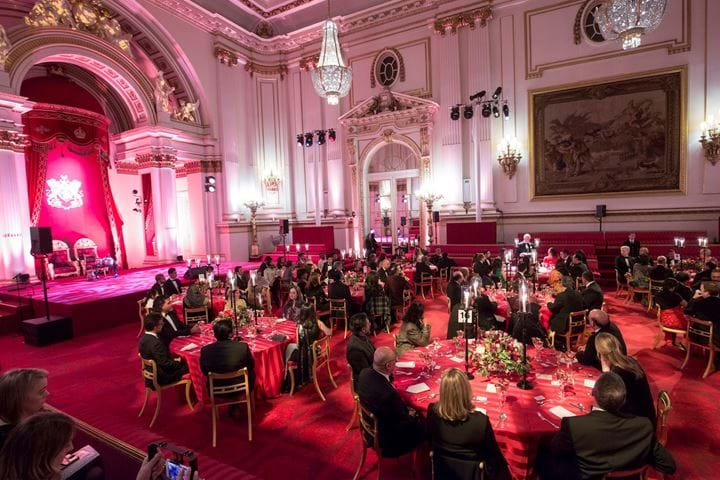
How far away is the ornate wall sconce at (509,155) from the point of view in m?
13.8

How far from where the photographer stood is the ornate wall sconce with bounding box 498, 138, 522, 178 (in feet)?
45.4

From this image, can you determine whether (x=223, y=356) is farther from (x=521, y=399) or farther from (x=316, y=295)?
(x=316, y=295)

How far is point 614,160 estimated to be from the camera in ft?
41.4

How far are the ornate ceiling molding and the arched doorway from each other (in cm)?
453

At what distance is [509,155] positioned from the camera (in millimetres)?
13852

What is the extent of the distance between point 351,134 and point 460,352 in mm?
14175

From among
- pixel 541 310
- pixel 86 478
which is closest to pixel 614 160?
pixel 541 310

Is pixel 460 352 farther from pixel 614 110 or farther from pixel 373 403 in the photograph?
pixel 614 110

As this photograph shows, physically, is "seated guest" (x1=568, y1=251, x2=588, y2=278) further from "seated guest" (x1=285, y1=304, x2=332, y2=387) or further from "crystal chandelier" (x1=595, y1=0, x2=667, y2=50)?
"seated guest" (x1=285, y1=304, x2=332, y2=387)

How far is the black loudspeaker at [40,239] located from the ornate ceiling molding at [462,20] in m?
13.9

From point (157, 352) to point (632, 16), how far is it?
799cm

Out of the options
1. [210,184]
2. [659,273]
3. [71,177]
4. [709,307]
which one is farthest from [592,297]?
[71,177]

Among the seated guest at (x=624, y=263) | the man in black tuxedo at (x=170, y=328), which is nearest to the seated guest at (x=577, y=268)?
the seated guest at (x=624, y=263)

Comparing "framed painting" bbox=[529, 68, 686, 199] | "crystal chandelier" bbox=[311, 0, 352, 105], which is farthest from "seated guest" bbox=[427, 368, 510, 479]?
"framed painting" bbox=[529, 68, 686, 199]
